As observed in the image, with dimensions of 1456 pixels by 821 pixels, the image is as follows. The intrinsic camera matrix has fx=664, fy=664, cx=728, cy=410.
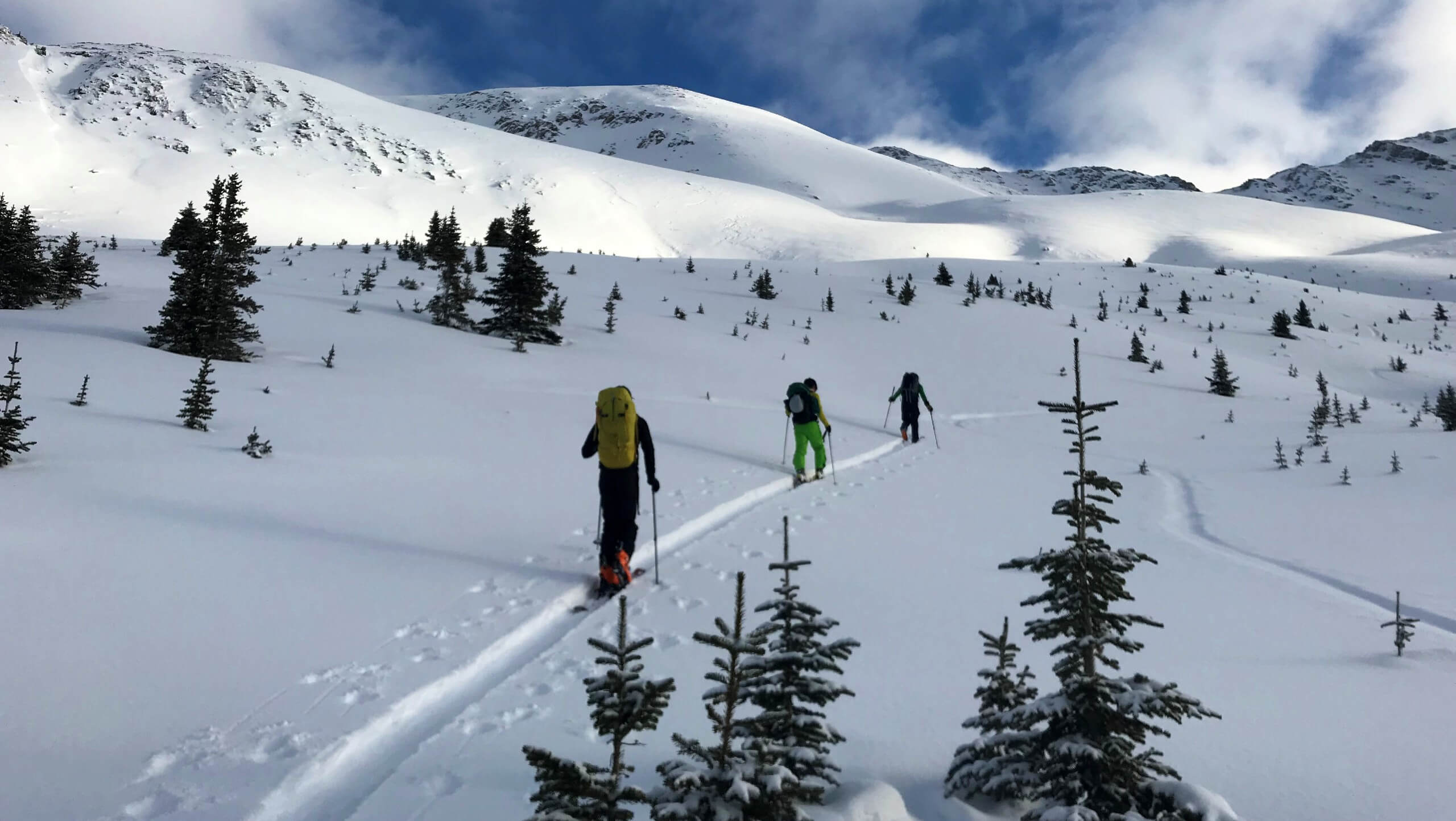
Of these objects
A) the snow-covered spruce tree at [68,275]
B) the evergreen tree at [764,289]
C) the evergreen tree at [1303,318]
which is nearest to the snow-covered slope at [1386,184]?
the evergreen tree at [1303,318]

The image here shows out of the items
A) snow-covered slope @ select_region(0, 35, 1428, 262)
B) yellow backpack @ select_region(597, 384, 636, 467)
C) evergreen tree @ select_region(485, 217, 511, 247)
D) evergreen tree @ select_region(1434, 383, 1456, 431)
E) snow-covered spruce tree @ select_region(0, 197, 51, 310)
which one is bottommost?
yellow backpack @ select_region(597, 384, 636, 467)

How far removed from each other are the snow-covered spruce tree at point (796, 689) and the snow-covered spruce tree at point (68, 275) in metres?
18.5

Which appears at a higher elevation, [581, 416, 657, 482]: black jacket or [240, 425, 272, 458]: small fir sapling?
[581, 416, 657, 482]: black jacket

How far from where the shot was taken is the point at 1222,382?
1800cm

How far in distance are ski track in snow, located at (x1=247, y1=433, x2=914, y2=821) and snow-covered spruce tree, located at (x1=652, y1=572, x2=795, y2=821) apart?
1642 mm

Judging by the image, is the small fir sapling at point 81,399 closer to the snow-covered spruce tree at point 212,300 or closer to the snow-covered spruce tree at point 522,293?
the snow-covered spruce tree at point 212,300

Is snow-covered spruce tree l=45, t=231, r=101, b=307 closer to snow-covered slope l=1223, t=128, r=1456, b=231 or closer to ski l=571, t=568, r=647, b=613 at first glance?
ski l=571, t=568, r=647, b=613

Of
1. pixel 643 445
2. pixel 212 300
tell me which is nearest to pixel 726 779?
pixel 643 445

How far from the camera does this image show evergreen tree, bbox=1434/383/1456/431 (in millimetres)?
12500

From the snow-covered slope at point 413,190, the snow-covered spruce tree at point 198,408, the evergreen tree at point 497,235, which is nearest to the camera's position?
the snow-covered spruce tree at point 198,408

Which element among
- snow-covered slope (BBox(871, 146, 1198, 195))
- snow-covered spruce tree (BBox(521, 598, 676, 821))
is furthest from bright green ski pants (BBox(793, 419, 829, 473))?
snow-covered slope (BBox(871, 146, 1198, 195))

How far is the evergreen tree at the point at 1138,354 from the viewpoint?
856 inches

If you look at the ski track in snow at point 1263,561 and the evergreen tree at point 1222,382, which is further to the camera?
the evergreen tree at point 1222,382

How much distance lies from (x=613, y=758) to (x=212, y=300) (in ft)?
46.2
